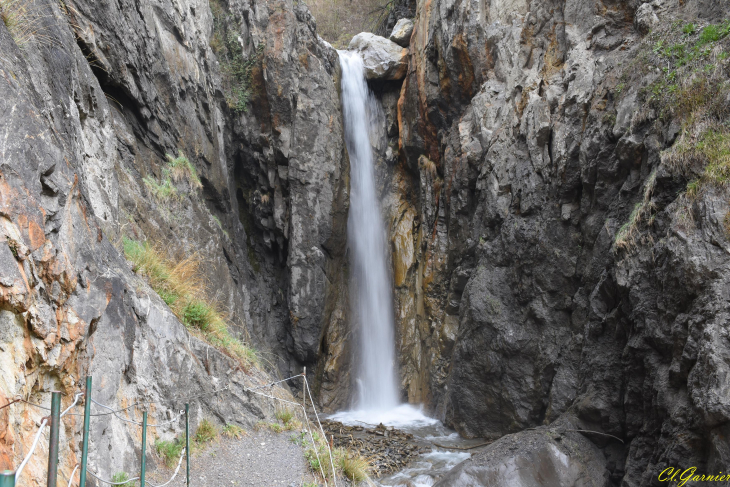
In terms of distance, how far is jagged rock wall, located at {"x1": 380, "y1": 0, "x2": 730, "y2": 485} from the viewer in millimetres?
5273

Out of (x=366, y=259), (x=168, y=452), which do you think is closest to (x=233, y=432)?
(x=168, y=452)

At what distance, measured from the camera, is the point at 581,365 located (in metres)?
7.39

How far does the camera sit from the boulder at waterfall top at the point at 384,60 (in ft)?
49.9

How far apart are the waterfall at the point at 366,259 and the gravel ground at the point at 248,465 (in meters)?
6.87

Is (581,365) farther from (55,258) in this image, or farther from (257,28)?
(257,28)

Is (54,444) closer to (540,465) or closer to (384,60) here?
(540,465)

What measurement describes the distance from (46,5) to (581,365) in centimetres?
889

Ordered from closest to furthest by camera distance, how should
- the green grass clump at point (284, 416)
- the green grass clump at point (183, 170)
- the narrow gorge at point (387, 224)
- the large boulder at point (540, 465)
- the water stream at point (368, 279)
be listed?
the narrow gorge at point (387, 224), the large boulder at point (540, 465), the green grass clump at point (284, 416), the green grass clump at point (183, 170), the water stream at point (368, 279)

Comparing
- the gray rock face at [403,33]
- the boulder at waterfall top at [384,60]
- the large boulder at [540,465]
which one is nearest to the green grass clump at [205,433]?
the large boulder at [540,465]

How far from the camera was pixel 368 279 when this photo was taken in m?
14.2

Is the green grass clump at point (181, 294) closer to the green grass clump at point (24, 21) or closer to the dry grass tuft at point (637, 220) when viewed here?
the green grass clump at point (24, 21)

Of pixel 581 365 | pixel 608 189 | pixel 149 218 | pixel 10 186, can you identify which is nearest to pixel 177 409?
pixel 10 186
